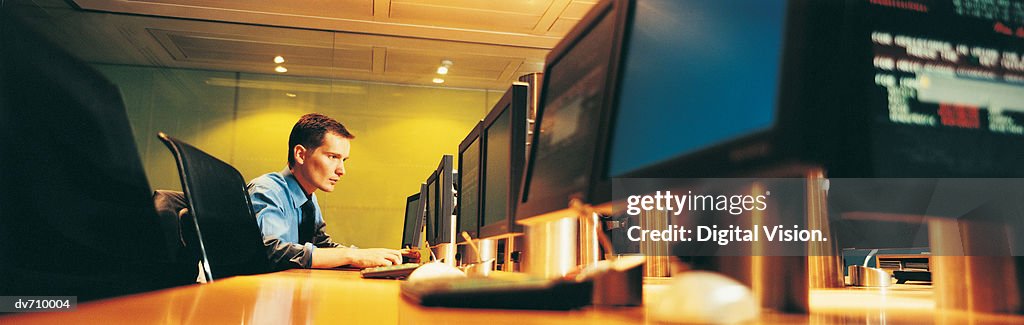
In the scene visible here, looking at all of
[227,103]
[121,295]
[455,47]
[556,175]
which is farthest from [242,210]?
[227,103]

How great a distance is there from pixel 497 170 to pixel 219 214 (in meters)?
0.60

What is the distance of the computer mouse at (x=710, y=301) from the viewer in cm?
48

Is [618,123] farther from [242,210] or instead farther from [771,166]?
[242,210]

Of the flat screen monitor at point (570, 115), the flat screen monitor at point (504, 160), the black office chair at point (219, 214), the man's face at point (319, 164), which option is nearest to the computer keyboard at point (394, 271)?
the flat screen monitor at point (504, 160)

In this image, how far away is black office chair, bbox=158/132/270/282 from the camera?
113 cm

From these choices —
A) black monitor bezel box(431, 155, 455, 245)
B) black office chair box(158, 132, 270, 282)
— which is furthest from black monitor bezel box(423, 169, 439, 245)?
black office chair box(158, 132, 270, 282)

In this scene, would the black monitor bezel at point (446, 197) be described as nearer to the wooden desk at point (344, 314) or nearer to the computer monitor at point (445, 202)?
the computer monitor at point (445, 202)

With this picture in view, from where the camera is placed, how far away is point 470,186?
1732mm

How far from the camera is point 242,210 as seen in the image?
1.54m

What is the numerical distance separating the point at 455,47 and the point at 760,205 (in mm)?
3818

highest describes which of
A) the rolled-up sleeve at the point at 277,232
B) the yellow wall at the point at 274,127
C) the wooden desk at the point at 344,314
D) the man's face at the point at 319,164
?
the yellow wall at the point at 274,127

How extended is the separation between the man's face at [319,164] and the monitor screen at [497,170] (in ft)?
3.80

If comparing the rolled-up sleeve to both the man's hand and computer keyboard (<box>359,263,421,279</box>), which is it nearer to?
the man's hand

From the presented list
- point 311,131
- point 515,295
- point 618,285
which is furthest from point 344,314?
point 311,131
